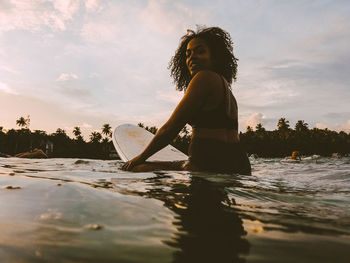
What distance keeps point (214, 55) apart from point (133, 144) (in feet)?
10.0

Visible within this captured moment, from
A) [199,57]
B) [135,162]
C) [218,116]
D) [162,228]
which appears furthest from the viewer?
[199,57]

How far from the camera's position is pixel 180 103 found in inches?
99.6

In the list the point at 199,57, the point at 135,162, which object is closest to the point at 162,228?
the point at 135,162

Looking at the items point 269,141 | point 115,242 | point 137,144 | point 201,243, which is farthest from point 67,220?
point 269,141

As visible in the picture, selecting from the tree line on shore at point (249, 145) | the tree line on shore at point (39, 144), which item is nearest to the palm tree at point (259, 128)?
the tree line on shore at point (249, 145)

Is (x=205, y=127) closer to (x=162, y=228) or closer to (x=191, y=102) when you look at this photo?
(x=191, y=102)

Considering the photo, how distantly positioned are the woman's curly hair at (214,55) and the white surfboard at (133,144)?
6.06ft

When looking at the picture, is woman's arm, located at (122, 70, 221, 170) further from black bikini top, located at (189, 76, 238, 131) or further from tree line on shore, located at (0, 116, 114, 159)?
tree line on shore, located at (0, 116, 114, 159)

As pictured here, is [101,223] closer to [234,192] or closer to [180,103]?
[234,192]

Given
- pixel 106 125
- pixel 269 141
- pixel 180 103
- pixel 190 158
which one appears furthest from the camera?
pixel 106 125

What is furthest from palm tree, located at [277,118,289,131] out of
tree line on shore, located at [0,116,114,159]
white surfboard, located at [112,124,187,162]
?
white surfboard, located at [112,124,187,162]

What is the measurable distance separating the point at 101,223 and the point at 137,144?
5136 mm

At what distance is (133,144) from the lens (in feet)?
→ 19.4

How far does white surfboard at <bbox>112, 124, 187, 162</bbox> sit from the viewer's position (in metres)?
5.45
